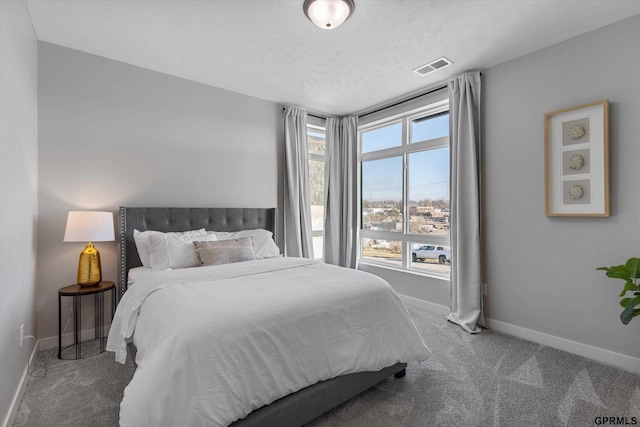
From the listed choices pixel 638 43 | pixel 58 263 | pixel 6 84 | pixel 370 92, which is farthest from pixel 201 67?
pixel 638 43

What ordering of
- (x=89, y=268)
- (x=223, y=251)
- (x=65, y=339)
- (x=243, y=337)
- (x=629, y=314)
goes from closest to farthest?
1. (x=243, y=337)
2. (x=629, y=314)
3. (x=89, y=268)
4. (x=65, y=339)
5. (x=223, y=251)

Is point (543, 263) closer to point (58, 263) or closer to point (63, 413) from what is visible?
point (63, 413)

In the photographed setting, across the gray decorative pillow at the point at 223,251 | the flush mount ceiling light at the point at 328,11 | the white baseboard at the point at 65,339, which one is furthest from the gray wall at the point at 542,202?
the white baseboard at the point at 65,339

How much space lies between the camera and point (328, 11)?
2068mm

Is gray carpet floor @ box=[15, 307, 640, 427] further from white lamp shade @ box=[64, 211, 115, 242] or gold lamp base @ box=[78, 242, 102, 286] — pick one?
white lamp shade @ box=[64, 211, 115, 242]

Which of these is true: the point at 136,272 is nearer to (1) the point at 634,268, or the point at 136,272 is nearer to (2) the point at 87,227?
(2) the point at 87,227

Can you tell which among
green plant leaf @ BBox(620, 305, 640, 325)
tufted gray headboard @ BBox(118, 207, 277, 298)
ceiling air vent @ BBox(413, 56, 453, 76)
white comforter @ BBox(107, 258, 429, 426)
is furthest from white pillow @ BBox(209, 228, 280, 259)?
green plant leaf @ BBox(620, 305, 640, 325)

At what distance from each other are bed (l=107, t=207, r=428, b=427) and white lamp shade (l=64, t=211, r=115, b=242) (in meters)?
0.71

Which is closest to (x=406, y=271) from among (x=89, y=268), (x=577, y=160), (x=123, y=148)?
(x=577, y=160)

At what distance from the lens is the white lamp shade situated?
2449 mm

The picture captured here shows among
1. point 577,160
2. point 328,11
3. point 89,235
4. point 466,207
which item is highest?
point 328,11

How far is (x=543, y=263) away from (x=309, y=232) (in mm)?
2710

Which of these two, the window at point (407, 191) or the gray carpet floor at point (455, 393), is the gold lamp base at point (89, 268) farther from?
the window at point (407, 191)

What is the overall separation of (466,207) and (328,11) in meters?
2.34
